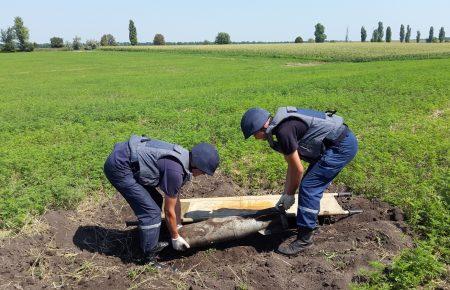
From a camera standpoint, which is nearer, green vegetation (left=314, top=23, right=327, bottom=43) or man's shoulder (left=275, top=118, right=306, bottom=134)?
man's shoulder (left=275, top=118, right=306, bottom=134)

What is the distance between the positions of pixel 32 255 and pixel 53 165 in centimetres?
319

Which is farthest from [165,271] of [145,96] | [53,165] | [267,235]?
[145,96]

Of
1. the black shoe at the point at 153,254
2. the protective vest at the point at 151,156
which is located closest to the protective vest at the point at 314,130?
the protective vest at the point at 151,156

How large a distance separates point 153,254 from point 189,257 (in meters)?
0.46

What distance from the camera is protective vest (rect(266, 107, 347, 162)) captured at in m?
4.31

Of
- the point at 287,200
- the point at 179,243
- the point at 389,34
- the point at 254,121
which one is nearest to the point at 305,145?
the point at 254,121

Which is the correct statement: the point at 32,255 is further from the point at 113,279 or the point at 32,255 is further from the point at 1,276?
the point at 113,279

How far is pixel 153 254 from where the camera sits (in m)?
4.62

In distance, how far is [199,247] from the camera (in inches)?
194

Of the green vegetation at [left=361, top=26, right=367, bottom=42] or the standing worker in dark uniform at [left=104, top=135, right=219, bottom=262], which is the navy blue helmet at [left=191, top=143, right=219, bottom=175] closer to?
the standing worker in dark uniform at [left=104, top=135, right=219, bottom=262]

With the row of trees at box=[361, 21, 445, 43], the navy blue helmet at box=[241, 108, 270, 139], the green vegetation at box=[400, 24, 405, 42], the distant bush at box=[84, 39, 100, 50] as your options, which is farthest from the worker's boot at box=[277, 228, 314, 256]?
the green vegetation at box=[400, 24, 405, 42]

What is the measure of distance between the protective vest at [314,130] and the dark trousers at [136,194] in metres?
1.45

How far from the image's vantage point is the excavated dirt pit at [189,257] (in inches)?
163

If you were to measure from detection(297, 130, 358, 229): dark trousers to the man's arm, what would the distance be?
107 mm
